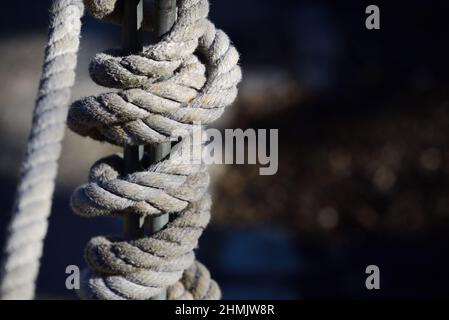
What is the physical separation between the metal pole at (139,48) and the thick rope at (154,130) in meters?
0.01

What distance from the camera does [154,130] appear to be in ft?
2.17

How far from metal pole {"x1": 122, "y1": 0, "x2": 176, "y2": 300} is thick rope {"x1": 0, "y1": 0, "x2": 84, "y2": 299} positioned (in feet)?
0.17

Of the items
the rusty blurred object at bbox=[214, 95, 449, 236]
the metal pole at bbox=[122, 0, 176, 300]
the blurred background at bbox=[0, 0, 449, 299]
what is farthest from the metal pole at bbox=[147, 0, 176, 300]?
the rusty blurred object at bbox=[214, 95, 449, 236]

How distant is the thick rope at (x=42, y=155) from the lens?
69 cm

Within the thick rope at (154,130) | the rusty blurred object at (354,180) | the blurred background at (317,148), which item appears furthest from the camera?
the rusty blurred object at (354,180)

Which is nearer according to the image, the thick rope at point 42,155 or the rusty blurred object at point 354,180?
the thick rope at point 42,155

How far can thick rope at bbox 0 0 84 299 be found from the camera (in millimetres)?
693

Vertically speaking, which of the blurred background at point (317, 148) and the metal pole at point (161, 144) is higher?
the blurred background at point (317, 148)

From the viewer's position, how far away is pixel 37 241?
0.78 meters

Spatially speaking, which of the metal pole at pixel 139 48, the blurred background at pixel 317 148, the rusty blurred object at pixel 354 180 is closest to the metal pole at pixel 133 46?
the metal pole at pixel 139 48

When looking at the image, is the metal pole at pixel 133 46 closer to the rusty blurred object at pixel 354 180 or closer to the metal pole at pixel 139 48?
the metal pole at pixel 139 48

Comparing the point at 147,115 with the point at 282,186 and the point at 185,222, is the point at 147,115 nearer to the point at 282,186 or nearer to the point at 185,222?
the point at 185,222

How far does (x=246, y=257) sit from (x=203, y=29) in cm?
211
